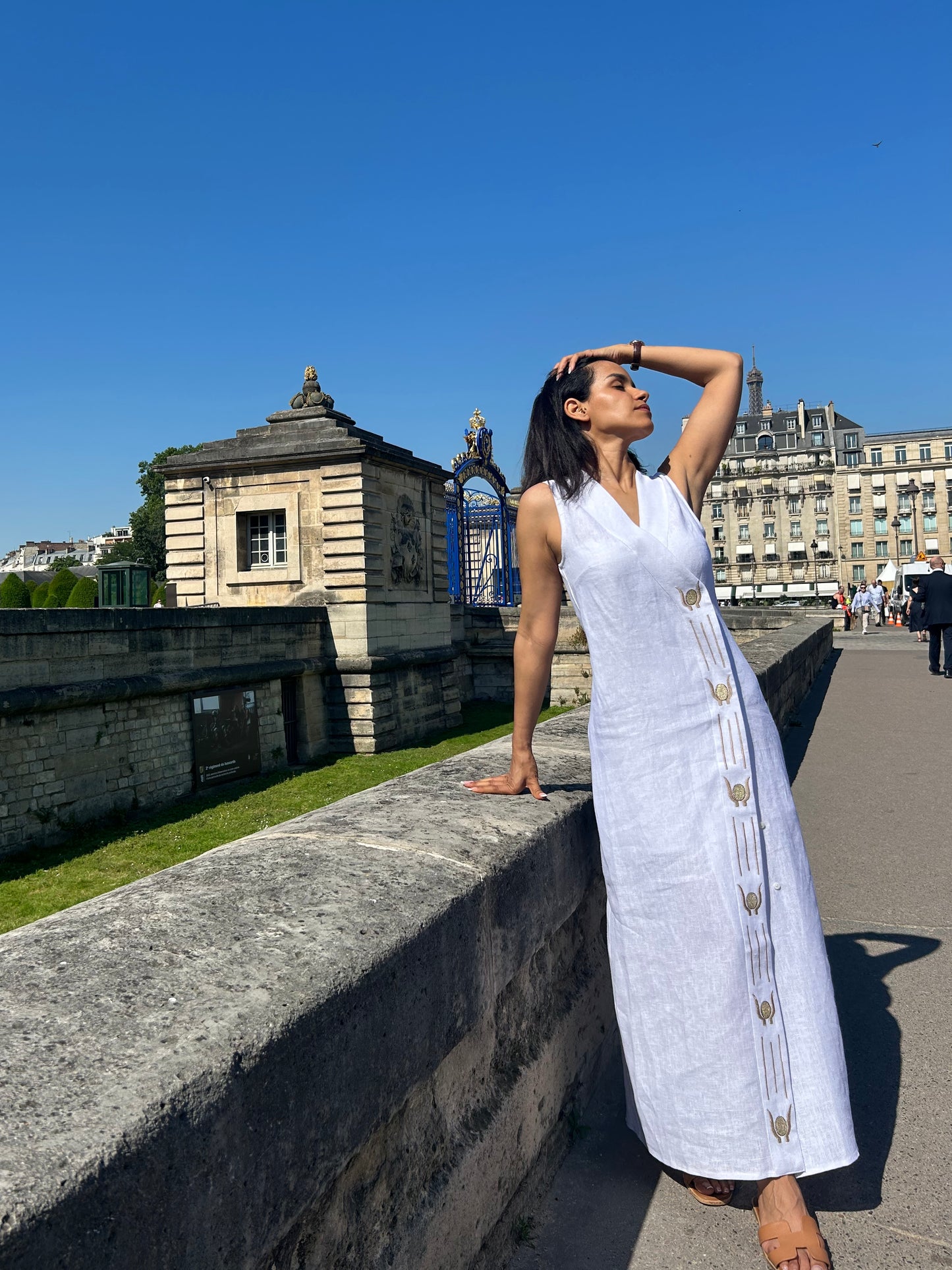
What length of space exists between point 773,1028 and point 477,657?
76.2 feet

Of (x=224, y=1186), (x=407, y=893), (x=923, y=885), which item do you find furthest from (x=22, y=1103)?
(x=923, y=885)

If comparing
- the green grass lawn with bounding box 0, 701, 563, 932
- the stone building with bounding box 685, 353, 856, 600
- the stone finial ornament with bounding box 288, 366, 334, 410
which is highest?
the stone building with bounding box 685, 353, 856, 600

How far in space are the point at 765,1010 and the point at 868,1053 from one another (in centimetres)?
104

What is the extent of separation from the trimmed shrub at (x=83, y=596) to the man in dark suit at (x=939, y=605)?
25.9 metres

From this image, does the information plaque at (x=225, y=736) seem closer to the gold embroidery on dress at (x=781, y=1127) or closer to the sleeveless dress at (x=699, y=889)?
the sleeveless dress at (x=699, y=889)

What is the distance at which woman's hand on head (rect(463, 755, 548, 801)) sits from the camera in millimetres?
2453

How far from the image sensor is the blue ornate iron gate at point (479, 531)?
78.8ft

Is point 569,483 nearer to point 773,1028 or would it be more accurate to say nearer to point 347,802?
point 347,802

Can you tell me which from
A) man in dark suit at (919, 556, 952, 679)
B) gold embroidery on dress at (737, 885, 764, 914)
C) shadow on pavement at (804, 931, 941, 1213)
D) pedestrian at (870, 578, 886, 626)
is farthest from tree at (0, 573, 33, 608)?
gold embroidery on dress at (737, 885, 764, 914)

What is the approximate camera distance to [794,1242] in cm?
192

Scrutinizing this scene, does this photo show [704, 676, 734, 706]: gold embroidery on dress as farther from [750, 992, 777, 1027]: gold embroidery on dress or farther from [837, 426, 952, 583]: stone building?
[837, 426, 952, 583]: stone building

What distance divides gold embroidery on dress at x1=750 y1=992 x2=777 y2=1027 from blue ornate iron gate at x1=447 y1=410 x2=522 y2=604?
2107cm

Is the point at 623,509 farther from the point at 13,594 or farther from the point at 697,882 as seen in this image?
the point at 13,594

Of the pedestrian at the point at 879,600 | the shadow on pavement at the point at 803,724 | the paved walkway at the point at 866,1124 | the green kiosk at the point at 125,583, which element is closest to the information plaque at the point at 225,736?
the green kiosk at the point at 125,583
